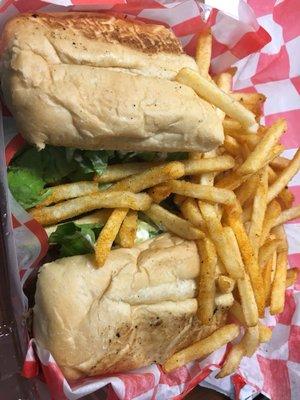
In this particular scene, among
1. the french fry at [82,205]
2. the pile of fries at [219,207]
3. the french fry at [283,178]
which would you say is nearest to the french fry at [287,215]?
the pile of fries at [219,207]

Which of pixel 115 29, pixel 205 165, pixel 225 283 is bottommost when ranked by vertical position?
pixel 225 283

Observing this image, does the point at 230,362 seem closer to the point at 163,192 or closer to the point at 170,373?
the point at 170,373

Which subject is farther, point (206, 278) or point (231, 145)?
point (231, 145)

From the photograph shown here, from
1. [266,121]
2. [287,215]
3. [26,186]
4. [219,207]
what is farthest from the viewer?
[266,121]

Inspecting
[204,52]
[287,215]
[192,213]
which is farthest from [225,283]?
[204,52]

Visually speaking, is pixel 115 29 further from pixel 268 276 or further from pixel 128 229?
pixel 268 276

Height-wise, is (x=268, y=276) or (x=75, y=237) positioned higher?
(x=75, y=237)

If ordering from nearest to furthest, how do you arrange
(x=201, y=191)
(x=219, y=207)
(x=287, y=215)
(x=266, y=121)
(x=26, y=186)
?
(x=26, y=186) < (x=201, y=191) < (x=219, y=207) < (x=287, y=215) < (x=266, y=121)
